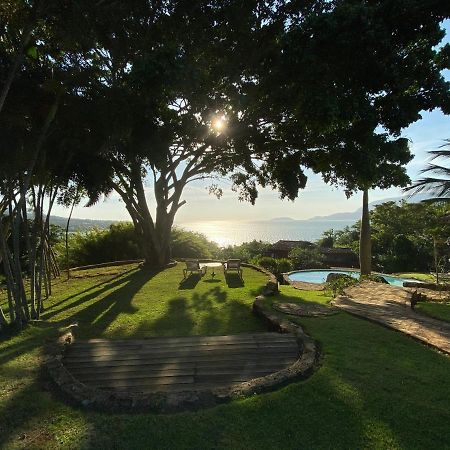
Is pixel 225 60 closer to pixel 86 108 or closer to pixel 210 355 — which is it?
pixel 86 108

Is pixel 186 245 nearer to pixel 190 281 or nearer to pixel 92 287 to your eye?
pixel 190 281

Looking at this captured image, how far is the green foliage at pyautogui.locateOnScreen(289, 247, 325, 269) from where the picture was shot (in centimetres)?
2989

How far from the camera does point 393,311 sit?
9.00 metres

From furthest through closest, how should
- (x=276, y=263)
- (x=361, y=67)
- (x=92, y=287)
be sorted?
1. (x=276, y=263)
2. (x=92, y=287)
3. (x=361, y=67)

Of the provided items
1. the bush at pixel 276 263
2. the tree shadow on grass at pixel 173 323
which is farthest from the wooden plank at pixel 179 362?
the bush at pixel 276 263

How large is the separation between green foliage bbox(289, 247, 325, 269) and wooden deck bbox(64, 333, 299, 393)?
938 inches

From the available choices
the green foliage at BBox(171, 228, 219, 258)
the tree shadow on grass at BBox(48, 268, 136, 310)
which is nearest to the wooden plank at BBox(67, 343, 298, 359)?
the tree shadow on grass at BBox(48, 268, 136, 310)

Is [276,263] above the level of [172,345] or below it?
above

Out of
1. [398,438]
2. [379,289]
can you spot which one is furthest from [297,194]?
[398,438]

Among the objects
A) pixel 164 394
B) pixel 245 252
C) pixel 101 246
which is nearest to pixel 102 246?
pixel 101 246

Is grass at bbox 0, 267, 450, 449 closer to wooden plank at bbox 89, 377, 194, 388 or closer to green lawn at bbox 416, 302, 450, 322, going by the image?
wooden plank at bbox 89, 377, 194, 388

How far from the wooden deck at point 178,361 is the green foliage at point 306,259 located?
2383 cm

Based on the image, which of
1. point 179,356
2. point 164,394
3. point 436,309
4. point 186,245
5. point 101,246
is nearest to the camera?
point 164,394

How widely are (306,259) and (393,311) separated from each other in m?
22.4
